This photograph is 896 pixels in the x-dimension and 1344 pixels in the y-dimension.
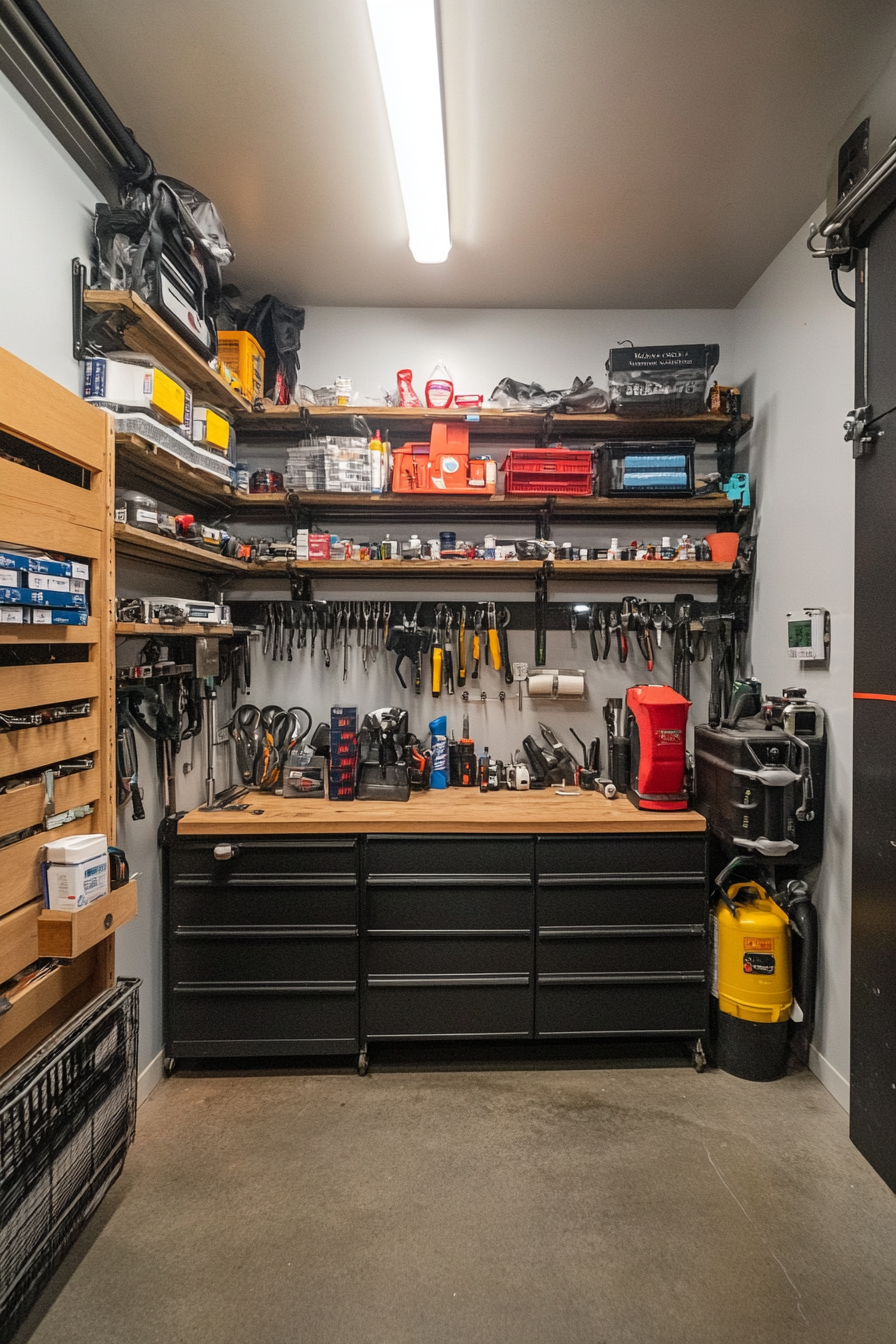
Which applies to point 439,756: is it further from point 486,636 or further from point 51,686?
point 51,686

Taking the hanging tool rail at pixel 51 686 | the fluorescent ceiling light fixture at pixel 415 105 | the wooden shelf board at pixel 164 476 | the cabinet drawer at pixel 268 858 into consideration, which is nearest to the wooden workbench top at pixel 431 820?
the cabinet drawer at pixel 268 858

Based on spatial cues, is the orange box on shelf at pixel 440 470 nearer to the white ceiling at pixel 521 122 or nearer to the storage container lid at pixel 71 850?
the white ceiling at pixel 521 122

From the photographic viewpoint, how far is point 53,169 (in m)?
1.66

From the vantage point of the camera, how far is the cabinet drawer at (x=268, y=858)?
212cm

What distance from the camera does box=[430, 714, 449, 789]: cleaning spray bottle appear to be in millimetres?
2598

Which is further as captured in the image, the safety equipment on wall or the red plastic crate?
the red plastic crate

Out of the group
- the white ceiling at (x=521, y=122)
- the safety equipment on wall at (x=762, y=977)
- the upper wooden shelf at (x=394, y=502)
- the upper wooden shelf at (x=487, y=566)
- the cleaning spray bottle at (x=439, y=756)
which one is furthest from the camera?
the cleaning spray bottle at (x=439, y=756)

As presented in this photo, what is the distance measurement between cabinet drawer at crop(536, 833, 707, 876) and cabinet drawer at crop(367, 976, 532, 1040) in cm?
45

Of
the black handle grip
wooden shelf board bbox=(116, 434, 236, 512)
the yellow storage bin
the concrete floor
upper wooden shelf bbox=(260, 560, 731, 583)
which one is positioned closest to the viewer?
the concrete floor

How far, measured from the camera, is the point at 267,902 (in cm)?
212

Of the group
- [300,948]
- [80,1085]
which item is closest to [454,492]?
[300,948]

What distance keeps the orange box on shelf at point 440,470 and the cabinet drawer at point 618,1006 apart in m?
1.95

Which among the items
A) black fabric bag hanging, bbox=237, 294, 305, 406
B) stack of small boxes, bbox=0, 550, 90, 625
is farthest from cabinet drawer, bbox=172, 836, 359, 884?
black fabric bag hanging, bbox=237, 294, 305, 406

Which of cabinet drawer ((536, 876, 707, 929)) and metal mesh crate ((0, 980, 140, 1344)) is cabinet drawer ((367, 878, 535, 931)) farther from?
metal mesh crate ((0, 980, 140, 1344))
